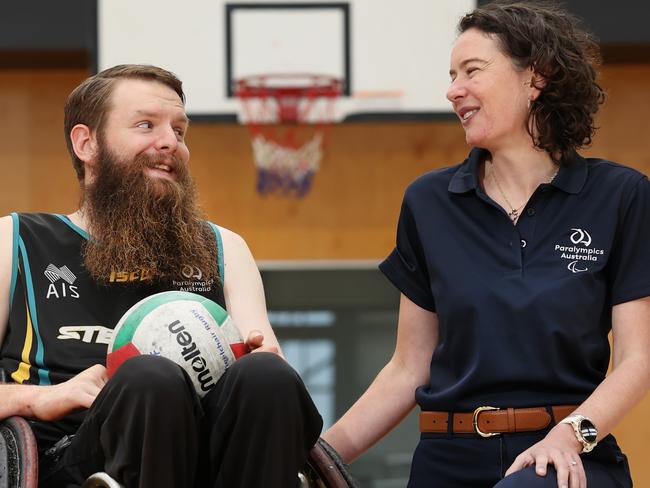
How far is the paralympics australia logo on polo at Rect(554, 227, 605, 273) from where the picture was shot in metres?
2.57

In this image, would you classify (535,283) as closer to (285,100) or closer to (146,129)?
(146,129)

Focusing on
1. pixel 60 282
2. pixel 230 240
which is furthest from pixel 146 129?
pixel 60 282

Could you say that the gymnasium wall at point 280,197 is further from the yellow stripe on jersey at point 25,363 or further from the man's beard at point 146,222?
the yellow stripe on jersey at point 25,363

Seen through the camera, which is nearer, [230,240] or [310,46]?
[230,240]

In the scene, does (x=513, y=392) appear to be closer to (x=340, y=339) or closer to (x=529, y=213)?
(x=529, y=213)

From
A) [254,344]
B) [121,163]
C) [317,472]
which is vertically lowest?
[317,472]

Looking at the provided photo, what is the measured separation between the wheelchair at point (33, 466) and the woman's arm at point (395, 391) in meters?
0.33

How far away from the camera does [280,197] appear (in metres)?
6.87

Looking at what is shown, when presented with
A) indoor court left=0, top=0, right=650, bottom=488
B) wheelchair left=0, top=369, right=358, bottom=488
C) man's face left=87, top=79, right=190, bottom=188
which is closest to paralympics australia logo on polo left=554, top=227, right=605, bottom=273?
wheelchair left=0, top=369, right=358, bottom=488

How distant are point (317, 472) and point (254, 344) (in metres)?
0.34

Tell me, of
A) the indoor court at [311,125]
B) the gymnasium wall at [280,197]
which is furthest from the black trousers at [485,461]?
the gymnasium wall at [280,197]

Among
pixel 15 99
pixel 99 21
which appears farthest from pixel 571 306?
pixel 15 99

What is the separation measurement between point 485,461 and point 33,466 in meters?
1.03

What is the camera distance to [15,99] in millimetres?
6879
